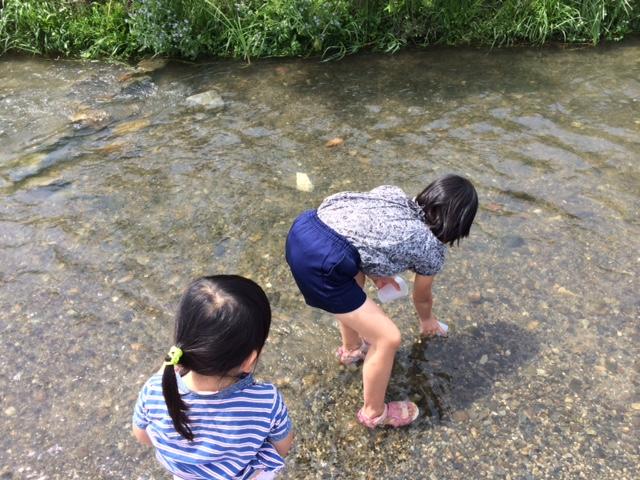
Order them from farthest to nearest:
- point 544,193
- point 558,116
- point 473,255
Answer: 1. point 558,116
2. point 544,193
3. point 473,255

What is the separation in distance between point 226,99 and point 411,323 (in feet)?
10.8

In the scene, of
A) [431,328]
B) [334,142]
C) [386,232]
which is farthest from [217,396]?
[334,142]

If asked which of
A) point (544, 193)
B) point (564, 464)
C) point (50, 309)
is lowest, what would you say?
point (50, 309)

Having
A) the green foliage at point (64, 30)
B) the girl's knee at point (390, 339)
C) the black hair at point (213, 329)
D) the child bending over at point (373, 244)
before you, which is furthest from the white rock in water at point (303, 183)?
the green foliage at point (64, 30)

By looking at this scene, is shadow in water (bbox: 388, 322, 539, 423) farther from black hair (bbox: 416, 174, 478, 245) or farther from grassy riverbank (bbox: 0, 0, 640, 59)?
grassy riverbank (bbox: 0, 0, 640, 59)

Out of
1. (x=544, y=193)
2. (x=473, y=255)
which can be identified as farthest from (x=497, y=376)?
(x=544, y=193)

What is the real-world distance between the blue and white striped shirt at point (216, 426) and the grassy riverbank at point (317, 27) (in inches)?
202

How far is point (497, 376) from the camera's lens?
2.72m

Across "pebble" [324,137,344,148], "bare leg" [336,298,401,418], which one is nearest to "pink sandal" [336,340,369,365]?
"bare leg" [336,298,401,418]

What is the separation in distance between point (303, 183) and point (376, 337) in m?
2.17

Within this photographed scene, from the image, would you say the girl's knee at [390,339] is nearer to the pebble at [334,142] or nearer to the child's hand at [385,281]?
the child's hand at [385,281]

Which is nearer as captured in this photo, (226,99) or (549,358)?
(549,358)

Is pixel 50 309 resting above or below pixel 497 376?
below

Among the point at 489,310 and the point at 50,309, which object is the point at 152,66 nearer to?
the point at 50,309
